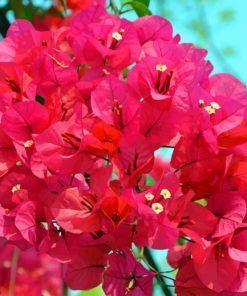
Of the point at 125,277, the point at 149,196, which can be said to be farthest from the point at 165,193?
the point at 125,277

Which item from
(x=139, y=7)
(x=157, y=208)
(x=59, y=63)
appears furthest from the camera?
(x=139, y=7)

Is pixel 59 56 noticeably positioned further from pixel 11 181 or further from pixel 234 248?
pixel 234 248

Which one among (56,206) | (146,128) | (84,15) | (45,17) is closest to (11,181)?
(56,206)

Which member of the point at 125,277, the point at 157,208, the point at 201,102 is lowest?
the point at 125,277

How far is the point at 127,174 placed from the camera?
2.99ft

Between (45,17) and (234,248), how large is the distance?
4.65 feet

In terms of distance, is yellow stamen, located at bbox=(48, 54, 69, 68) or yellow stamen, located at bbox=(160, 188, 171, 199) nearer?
yellow stamen, located at bbox=(160, 188, 171, 199)

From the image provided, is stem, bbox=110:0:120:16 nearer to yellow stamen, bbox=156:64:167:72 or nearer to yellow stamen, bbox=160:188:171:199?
yellow stamen, bbox=156:64:167:72

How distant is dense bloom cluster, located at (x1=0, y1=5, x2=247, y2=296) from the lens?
0.90 metres

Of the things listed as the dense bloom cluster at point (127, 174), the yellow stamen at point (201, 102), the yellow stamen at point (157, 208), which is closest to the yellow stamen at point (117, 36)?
the dense bloom cluster at point (127, 174)

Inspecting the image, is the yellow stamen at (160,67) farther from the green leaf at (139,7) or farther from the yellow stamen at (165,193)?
the green leaf at (139,7)

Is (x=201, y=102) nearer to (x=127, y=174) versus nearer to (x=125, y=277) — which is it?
(x=127, y=174)

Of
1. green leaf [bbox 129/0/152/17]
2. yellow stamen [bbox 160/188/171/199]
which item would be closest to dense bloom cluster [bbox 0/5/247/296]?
yellow stamen [bbox 160/188/171/199]

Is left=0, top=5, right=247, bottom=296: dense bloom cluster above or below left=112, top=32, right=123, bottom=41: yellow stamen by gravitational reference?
below
